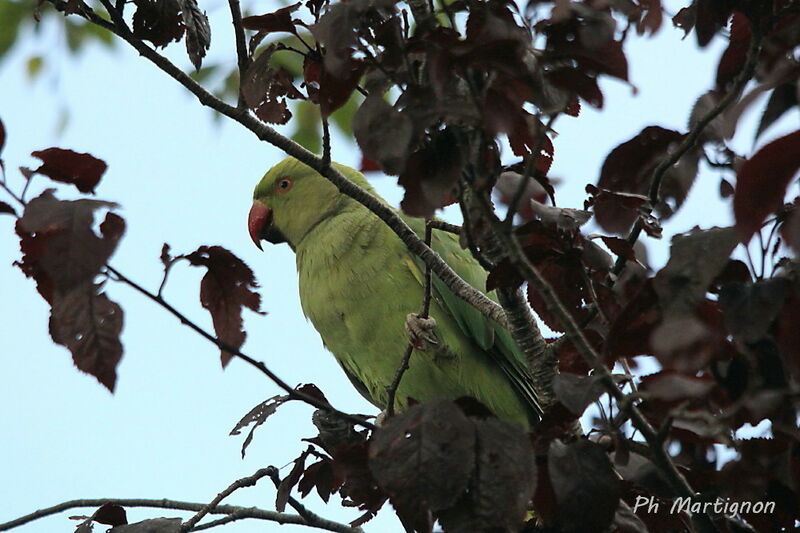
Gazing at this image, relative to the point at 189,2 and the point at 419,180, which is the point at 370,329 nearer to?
the point at 189,2

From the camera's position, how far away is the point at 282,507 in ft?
5.57

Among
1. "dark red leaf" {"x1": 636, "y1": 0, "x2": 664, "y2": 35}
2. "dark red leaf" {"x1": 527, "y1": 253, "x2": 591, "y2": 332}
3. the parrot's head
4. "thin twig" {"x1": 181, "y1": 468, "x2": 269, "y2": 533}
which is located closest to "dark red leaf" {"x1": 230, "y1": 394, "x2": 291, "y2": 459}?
"thin twig" {"x1": 181, "y1": 468, "x2": 269, "y2": 533}

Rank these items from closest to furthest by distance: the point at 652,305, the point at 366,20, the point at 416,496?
the point at 416,496
the point at 652,305
the point at 366,20

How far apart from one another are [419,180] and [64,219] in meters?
0.43

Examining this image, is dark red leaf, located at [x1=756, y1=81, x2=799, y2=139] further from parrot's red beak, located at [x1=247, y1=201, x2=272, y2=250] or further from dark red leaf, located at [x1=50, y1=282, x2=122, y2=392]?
parrot's red beak, located at [x1=247, y1=201, x2=272, y2=250]

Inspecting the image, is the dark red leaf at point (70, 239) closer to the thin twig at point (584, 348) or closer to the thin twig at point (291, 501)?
the thin twig at point (584, 348)

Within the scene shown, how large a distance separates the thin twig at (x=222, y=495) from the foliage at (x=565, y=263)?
5cm

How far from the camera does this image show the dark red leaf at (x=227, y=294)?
4.54 ft

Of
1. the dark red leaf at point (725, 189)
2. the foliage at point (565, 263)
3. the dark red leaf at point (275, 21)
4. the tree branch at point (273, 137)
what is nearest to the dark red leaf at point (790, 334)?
the foliage at point (565, 263)

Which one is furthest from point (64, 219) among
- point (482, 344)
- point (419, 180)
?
point (482, 344)

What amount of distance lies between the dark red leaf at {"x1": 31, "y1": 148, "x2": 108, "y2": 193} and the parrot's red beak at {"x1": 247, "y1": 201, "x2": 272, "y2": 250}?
2497 millimetres

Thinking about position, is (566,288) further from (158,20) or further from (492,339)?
(492,339)

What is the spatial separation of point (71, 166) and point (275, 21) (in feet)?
1.41

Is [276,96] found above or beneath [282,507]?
above
